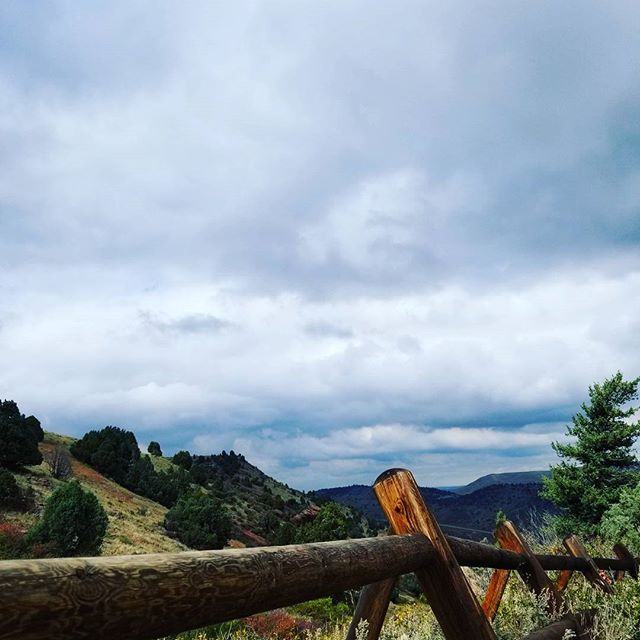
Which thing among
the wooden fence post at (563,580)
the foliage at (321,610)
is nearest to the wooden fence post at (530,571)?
the wooden fence post at (563,580)

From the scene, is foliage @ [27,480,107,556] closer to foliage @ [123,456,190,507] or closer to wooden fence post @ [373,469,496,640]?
foliage @ [123,456,190,507]

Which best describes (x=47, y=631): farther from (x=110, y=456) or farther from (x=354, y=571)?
(x=110, y=456)

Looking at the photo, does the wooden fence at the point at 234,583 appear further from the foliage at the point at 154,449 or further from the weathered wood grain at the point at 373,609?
the foliage at the point at 154,449

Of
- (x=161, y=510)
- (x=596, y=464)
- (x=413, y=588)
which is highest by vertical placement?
(x=596, y=464)

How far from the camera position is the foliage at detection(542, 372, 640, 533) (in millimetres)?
25500

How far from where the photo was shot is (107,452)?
51.4 meters

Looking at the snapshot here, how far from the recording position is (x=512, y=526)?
16.9 feet

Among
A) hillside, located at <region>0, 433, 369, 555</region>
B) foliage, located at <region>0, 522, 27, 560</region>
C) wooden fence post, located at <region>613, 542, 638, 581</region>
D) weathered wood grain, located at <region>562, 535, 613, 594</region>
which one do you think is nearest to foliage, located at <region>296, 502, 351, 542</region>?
hillside, located at <region>0, 433, 369, 555</region>

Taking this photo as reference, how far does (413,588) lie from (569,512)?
1590 cm

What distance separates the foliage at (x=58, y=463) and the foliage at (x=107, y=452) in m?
3.20

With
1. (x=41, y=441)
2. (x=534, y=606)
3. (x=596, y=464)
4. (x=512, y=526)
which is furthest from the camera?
(x=41, y=441)

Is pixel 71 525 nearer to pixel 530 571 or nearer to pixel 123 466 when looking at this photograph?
pixel 530 571

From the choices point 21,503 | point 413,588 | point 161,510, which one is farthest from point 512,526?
point 161,510

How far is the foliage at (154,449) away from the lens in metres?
71.9
